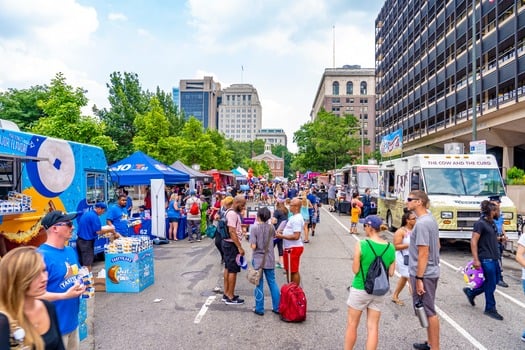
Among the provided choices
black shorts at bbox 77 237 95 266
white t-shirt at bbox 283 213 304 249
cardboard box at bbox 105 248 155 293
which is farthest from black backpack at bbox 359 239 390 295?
black shorts at bbox 77 237 95 266

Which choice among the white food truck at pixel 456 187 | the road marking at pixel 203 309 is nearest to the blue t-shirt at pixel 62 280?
the road marking at pixel 203 309

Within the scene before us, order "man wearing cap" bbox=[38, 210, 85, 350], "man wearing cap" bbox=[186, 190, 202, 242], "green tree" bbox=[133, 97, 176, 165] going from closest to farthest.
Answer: "man wearing cap" bbox=[38, 210, 85, 350], "man wearing cap" bbox=[186, 190, 202, 242], "green tree" bbox=[133, 97, 176, 165]

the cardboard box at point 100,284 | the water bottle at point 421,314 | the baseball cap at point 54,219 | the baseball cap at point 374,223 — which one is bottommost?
the cardboard box at point 100,284

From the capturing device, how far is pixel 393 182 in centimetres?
1539

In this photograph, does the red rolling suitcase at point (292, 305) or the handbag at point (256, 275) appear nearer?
the red rolling suitcase at point (292, 305)

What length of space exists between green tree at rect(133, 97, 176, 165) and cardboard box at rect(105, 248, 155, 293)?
24196 millimetres

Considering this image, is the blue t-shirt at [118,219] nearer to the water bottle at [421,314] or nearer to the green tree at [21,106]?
the water bottle at [421,314]

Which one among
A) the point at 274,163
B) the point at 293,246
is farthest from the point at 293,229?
the point at 274,163

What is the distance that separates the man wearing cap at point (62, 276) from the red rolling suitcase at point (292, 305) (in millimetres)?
3038

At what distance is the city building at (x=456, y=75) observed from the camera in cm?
2555

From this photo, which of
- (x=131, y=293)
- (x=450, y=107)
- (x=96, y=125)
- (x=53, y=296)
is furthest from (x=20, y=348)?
(x=450, y=107)

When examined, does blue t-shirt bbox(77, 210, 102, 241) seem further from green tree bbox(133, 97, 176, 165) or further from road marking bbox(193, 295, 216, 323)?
green tree bbox(133, 97, 176, 165)

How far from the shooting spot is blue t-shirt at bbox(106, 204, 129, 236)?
384 inches

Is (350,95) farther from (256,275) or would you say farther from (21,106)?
(256,275)
